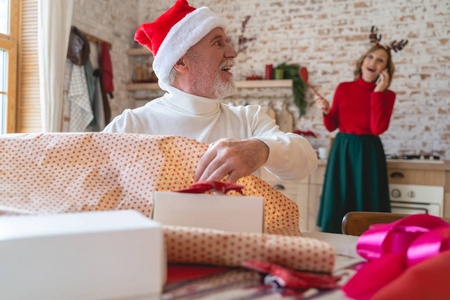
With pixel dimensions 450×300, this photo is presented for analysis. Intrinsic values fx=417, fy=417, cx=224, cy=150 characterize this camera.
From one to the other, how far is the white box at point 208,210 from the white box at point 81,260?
0.15 m

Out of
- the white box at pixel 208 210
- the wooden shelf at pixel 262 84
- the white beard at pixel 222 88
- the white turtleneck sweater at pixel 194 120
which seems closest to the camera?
the white box at pixel 208 210

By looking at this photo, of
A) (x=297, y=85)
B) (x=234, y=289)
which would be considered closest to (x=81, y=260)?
(x=234, y=289)

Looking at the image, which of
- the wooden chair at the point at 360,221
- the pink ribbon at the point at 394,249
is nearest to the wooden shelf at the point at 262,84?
the wooden chair at the point at 360,221

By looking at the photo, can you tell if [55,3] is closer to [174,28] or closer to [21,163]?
[174,28]

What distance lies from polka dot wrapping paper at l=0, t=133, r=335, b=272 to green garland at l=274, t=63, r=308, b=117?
10.7 ft

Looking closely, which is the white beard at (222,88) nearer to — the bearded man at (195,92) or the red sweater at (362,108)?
the bearded man at (195,92)

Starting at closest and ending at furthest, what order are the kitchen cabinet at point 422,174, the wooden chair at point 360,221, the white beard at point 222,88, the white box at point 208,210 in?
1. the white box at point 208,210
2. the wooden chair at point 360,221
3. the white beard at point 222,88
4. the kitchen cabinet at point 422,174

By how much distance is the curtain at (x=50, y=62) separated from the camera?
319 centimetres

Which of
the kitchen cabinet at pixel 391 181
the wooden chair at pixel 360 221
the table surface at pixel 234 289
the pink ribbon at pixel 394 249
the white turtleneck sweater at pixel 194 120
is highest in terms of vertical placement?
the white turtleneck sweater at pixel 194 120

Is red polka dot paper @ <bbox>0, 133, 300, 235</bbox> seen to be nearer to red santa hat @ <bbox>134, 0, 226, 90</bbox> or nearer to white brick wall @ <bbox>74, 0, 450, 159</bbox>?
red santa hat @ <bbox>134, 0, 226, 90</bbox>

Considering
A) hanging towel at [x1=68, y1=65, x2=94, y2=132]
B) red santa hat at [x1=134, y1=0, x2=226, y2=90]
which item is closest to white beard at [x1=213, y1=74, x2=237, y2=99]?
red santa hat at [x1=134, y1=0, x2=226, y2=90]

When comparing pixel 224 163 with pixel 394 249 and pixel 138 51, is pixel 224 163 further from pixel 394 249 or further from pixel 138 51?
pixel 138 51

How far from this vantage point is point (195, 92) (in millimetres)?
1673

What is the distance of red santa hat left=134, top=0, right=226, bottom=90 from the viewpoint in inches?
67.6
